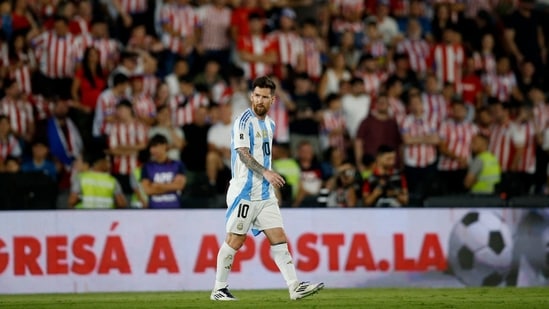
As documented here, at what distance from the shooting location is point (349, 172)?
1877 centimetres

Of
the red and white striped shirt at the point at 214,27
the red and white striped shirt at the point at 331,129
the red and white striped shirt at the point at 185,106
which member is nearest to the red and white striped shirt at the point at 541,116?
the red and white striped shirt at the point at 331,129

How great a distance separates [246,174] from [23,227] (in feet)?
16.9

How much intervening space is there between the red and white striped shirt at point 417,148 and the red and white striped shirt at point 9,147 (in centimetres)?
619

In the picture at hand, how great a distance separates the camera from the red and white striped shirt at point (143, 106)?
66.3 ft

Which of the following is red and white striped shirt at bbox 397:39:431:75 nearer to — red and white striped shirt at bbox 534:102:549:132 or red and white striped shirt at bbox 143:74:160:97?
red and white striped shirt at bbox 534:102:549:132

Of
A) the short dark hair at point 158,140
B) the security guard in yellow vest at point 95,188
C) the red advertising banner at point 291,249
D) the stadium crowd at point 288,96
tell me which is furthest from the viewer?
the stadium crowd at point 288,96

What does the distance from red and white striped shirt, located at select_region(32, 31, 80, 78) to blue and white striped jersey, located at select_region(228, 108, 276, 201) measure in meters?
8.50

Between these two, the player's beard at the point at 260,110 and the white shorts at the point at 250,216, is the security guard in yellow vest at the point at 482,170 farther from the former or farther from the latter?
the player's beard at the point at 260,110

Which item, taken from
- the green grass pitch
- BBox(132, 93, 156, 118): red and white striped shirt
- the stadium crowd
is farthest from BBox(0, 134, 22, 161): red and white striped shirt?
the green grass pitch

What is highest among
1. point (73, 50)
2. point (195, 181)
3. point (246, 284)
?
point (73, 50)

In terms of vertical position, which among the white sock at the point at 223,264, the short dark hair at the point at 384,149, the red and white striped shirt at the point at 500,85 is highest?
the red and white striped shirt at the point at 500,85

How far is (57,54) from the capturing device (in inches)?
827

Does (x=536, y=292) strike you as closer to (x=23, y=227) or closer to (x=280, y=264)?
(x=280, y=264)

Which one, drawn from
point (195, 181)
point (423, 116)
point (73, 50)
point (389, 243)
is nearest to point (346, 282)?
point (389, 243)
